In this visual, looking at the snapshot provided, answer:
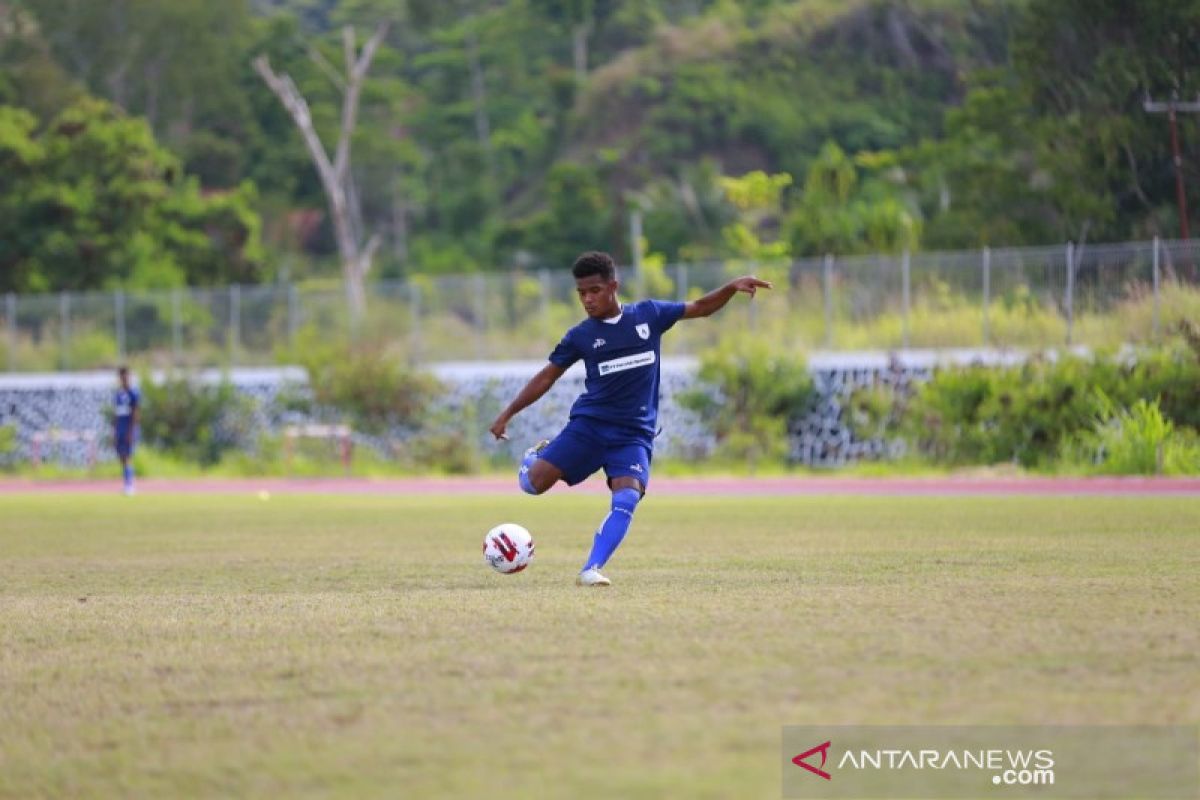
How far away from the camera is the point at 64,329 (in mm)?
44281

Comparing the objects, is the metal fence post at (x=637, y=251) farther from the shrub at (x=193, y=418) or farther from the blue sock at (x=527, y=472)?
the blue sock at (x=527, y=472)

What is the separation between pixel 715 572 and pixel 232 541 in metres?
6.87

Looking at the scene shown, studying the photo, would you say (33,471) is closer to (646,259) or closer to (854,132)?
(646,259)

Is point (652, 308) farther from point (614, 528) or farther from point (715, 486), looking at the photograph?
point (715, 486)

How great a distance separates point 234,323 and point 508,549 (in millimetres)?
31475

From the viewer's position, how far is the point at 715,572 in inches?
521

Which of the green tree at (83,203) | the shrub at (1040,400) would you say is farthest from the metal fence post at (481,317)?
the green tree at (83,203)

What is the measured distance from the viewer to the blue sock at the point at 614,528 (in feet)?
39.6

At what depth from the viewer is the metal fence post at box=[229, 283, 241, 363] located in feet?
141

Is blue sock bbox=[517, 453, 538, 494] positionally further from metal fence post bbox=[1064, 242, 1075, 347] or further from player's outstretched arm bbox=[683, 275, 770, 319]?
metal fence post bbox=[1064, 242, 1075, 347]

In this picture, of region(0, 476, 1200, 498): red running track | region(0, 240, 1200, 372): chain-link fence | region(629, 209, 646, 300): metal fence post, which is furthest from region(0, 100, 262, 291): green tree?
region(0, 476, 1200, 498): red running track

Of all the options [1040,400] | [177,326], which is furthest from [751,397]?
[177,326]

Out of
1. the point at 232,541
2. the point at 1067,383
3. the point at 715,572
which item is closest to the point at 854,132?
the point at 1067,383

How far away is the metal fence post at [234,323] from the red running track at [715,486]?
509 centimetres
